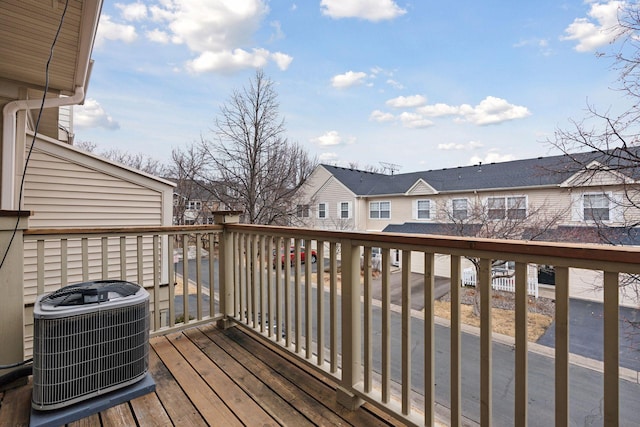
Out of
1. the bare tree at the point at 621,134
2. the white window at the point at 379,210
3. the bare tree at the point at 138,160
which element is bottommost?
→ the white window at the point at 379,210

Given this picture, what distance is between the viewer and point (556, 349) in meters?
1.00

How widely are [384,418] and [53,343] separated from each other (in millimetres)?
1646

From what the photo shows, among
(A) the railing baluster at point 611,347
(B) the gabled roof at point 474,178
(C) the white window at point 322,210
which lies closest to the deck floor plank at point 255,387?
(A) the railing baluster at point 611,347

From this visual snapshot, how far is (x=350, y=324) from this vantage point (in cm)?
170

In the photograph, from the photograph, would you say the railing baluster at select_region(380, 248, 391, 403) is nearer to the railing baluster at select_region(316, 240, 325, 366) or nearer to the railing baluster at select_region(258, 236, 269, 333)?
the railing baluster at select_region(316, 240, 325, 366)

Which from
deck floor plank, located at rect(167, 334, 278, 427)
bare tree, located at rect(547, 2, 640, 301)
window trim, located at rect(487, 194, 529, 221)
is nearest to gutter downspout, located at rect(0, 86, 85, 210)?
deck floor plank, located at rect(167, 334, 278, 427)

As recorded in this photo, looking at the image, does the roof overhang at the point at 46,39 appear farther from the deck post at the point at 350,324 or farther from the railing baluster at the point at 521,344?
the railing baluster at the point at 521,344

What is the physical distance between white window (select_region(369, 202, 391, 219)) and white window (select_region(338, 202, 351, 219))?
1.09 metres

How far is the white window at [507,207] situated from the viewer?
9.14m

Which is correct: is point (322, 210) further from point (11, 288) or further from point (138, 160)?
point (11, 288)

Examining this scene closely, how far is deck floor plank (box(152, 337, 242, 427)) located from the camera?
1553mm

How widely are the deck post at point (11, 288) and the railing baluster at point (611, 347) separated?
8.92 feet

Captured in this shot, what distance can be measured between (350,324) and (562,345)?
952 mm

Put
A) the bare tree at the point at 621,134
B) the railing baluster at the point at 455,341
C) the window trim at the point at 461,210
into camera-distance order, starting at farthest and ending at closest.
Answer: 1. the window trim at the point at 461,210
2. the bare tree at the point at 621,134
3. the railing baluster at the point at 455,341
